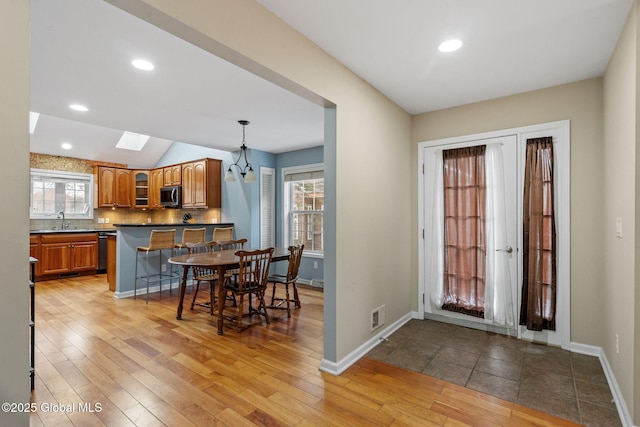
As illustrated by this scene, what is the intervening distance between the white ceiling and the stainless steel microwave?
2.60 metres

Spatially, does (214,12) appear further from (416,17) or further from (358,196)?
(358,196)

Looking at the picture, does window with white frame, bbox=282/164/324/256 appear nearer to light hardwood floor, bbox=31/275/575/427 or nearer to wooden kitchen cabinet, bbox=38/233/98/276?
light hardwood floor, bbox=31/275/575/427

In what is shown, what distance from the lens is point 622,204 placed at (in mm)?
2086

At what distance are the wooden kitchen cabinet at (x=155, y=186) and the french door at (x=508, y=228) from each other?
19.5 ft

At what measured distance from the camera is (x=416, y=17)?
2.02 m

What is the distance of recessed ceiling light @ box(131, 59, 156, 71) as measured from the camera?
2.57 meters

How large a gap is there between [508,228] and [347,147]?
77.6 inches

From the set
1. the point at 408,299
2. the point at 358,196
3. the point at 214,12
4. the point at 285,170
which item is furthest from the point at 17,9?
the point at 285,170

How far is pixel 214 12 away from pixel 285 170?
4.58 meters

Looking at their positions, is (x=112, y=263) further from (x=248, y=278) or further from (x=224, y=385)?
(x=224, y=385)

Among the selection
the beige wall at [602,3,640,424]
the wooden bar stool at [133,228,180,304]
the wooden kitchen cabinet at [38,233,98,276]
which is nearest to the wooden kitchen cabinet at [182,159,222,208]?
the wooden bar stool at [133,228,180,304]

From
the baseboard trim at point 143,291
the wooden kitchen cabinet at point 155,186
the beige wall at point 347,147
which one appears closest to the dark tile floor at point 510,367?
the beige wall at point 347,147

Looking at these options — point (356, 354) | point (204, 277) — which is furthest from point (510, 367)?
point (204, 277)

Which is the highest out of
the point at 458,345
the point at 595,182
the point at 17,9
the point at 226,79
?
the point at 226,79
